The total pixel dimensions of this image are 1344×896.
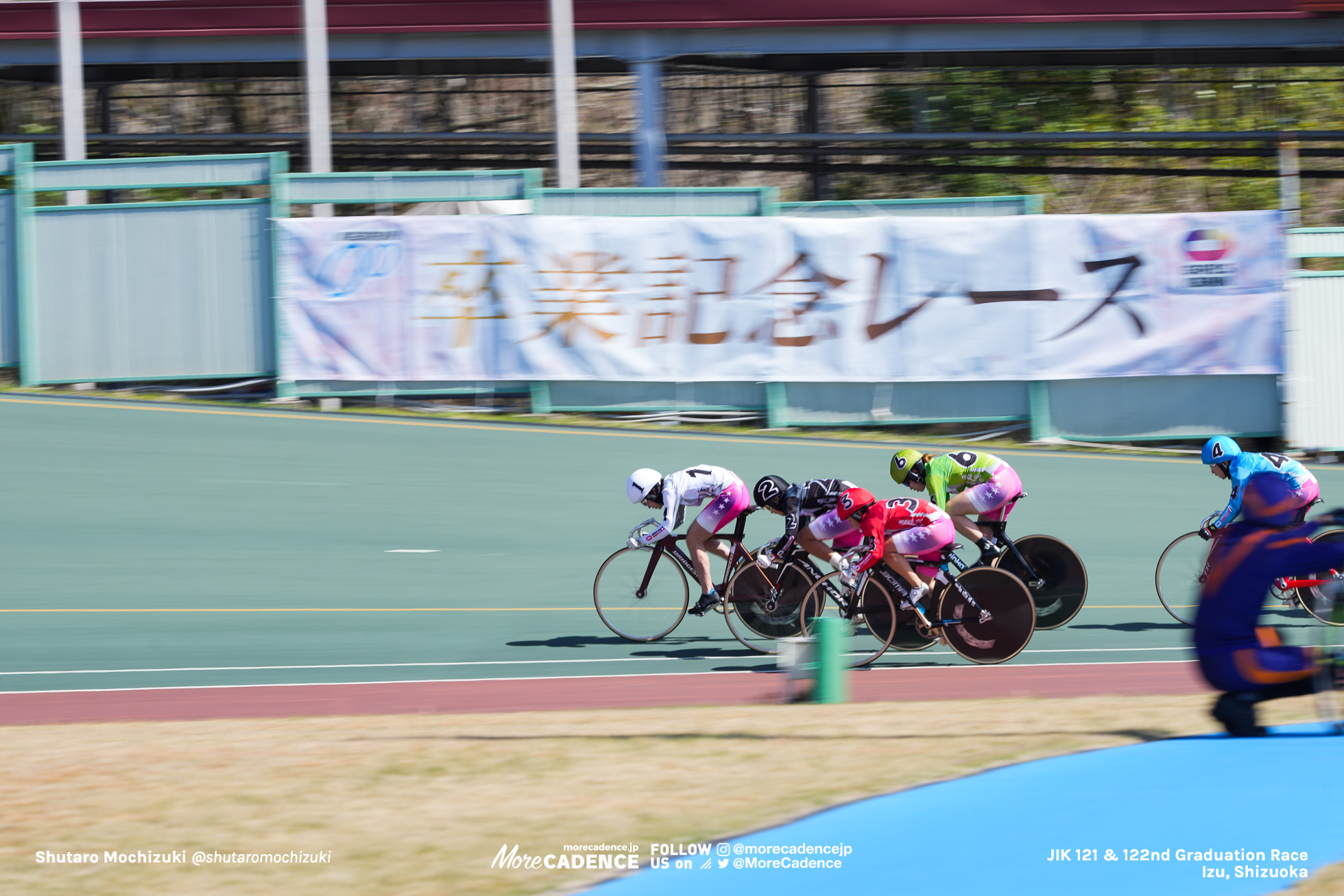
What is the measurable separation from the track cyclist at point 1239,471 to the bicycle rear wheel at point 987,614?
5.54 ft

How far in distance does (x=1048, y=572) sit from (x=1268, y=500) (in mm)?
4716

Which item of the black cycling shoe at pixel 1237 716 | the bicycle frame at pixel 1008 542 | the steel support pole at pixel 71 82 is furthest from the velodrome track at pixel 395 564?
the steel support pole at pixel 71 82

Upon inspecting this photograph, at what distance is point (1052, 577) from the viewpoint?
10750 millimetres

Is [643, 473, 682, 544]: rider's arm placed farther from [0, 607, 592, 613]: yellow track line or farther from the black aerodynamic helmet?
[0, 607, 592, 613]: yellow track line

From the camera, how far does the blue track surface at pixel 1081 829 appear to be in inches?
197

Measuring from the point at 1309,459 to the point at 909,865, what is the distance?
12712 millimetres

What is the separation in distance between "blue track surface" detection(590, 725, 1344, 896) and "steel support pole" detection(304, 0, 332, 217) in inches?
550

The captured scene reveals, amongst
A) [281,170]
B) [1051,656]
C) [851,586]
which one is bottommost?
[1051,656]

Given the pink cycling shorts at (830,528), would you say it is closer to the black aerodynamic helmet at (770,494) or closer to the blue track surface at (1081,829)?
the black aerodynamic helmet at (770,494)

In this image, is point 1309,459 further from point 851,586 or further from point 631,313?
point 851,586

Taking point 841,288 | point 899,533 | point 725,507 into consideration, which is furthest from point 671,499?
point 841,288

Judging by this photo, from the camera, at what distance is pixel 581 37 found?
19.1 meters

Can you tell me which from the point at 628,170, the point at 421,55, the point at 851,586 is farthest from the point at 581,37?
the point at 851,586

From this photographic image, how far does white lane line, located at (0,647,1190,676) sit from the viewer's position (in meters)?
9.82
